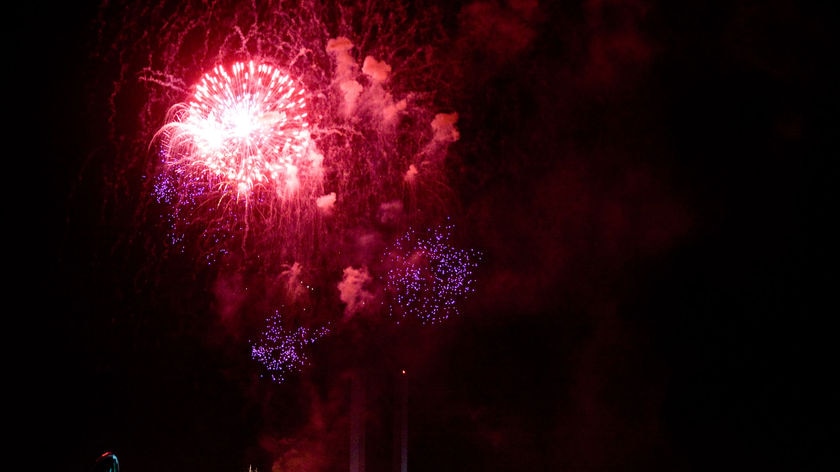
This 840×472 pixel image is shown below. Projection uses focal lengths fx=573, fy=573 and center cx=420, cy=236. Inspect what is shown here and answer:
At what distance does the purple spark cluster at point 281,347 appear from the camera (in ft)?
35.7

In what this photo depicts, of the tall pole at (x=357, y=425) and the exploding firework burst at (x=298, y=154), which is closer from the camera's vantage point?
the exploding firework burst at (x=298, y=154)

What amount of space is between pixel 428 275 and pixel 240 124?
483cm

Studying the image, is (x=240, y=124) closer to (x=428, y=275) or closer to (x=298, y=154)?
(x=298, y=154)

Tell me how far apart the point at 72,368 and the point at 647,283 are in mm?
9180

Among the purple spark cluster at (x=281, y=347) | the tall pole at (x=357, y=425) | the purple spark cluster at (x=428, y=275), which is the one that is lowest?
the tall pole at (x=357, y=425)

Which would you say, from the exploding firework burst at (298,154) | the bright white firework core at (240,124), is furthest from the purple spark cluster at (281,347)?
the bright white firework core at (240,124)

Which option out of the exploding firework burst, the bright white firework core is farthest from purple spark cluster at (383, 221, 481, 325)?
the bright white firework core

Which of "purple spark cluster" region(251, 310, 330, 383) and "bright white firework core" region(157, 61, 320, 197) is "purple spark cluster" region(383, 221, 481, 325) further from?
"bright white firework core" region(157, 61, 320, 197)

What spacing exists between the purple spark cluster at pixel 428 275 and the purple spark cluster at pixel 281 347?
1.78 meters

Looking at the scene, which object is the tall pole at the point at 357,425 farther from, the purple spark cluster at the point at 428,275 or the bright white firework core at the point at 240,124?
the bright white firework core at the point at 240,124

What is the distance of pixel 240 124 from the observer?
21.3 ft

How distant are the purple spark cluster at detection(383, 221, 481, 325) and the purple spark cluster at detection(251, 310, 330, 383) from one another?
178 cm

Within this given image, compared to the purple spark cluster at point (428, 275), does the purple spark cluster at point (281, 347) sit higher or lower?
lower

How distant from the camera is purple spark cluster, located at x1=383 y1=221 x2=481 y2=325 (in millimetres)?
9617
